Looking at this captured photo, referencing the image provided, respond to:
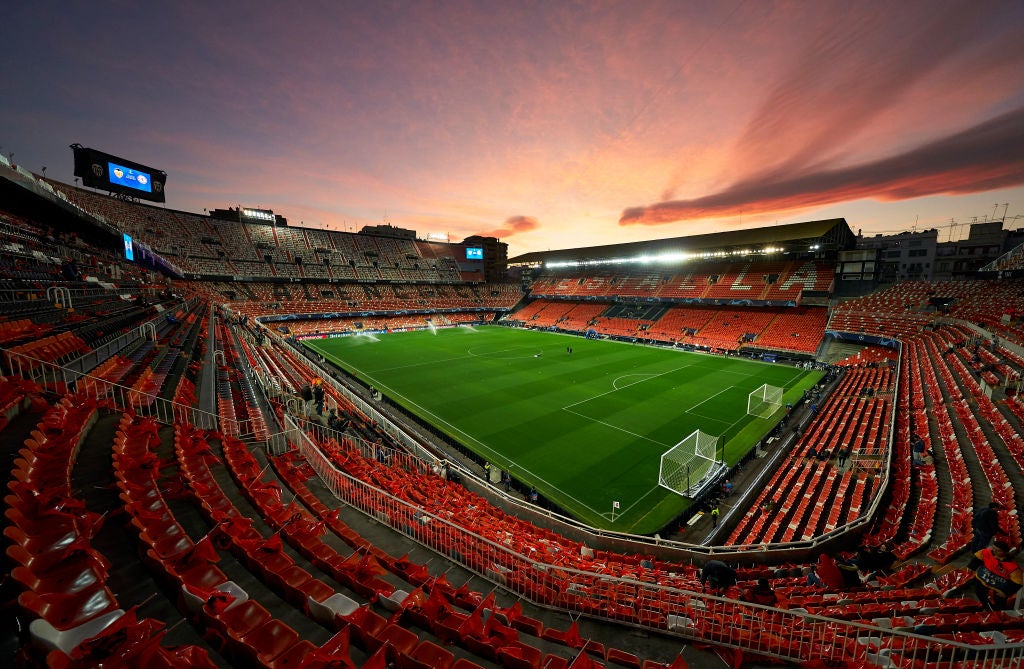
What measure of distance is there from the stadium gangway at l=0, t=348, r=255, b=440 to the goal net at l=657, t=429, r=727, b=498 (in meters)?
14.7

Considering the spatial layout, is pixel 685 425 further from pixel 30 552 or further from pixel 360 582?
pixel 30 552

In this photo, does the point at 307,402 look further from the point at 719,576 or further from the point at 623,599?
the point at 719,576

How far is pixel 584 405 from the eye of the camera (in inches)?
939

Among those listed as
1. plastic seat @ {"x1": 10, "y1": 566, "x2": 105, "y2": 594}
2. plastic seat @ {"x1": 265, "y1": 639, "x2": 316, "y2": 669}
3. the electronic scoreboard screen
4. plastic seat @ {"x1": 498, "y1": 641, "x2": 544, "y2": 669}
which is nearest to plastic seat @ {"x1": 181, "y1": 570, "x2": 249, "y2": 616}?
plastic seat @ {"x1": 10, "y1": 566, "x2": 105, "y2": 594}

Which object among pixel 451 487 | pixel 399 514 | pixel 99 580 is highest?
pixel 99 580

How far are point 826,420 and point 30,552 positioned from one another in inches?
1032

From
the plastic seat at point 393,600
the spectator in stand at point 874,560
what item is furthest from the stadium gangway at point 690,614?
the spectator in stand at point 874,560

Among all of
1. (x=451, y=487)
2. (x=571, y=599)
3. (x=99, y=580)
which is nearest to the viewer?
(x=99, y=580)

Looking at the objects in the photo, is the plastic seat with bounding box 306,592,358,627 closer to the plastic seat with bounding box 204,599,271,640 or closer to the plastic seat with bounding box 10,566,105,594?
the plastic seat with bounding box 204,599,271,640

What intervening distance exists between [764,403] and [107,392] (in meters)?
28.9

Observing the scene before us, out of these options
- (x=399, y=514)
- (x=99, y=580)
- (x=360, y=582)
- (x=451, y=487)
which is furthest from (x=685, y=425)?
(x=99, y=580)

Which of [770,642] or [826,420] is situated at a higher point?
[770,642]

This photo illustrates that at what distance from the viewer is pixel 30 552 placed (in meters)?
3.69

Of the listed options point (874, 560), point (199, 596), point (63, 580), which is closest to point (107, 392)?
point (63, 580)
